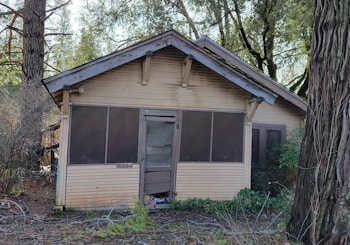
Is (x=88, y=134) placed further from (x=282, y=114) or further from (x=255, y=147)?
(x=282, y=114)

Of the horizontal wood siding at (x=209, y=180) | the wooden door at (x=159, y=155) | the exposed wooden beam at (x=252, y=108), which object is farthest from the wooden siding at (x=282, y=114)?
the wooden door at (x=159, y=155)

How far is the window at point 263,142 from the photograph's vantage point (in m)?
9.61

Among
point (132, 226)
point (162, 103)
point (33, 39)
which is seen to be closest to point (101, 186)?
point (162, 103)

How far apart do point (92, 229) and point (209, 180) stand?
3810 millimetres

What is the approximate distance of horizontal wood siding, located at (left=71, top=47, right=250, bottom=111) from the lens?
295 inches

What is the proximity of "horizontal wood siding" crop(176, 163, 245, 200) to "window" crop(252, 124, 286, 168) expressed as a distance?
4.35 feet

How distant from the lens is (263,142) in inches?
382

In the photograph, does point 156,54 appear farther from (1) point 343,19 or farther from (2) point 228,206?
(1) point 343,19

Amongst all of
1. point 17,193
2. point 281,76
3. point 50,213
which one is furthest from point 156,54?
point 281,76

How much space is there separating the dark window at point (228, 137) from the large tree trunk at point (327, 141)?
4.69 meters

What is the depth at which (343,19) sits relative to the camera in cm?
324

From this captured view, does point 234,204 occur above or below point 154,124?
below

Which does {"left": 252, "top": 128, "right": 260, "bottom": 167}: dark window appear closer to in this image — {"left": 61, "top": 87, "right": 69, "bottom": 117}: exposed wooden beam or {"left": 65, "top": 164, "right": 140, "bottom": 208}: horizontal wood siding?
{"left": 65, "top": 164, "right": 140, "bottom": 208}: horizontal wood siding

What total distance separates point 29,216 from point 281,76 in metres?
13.6
